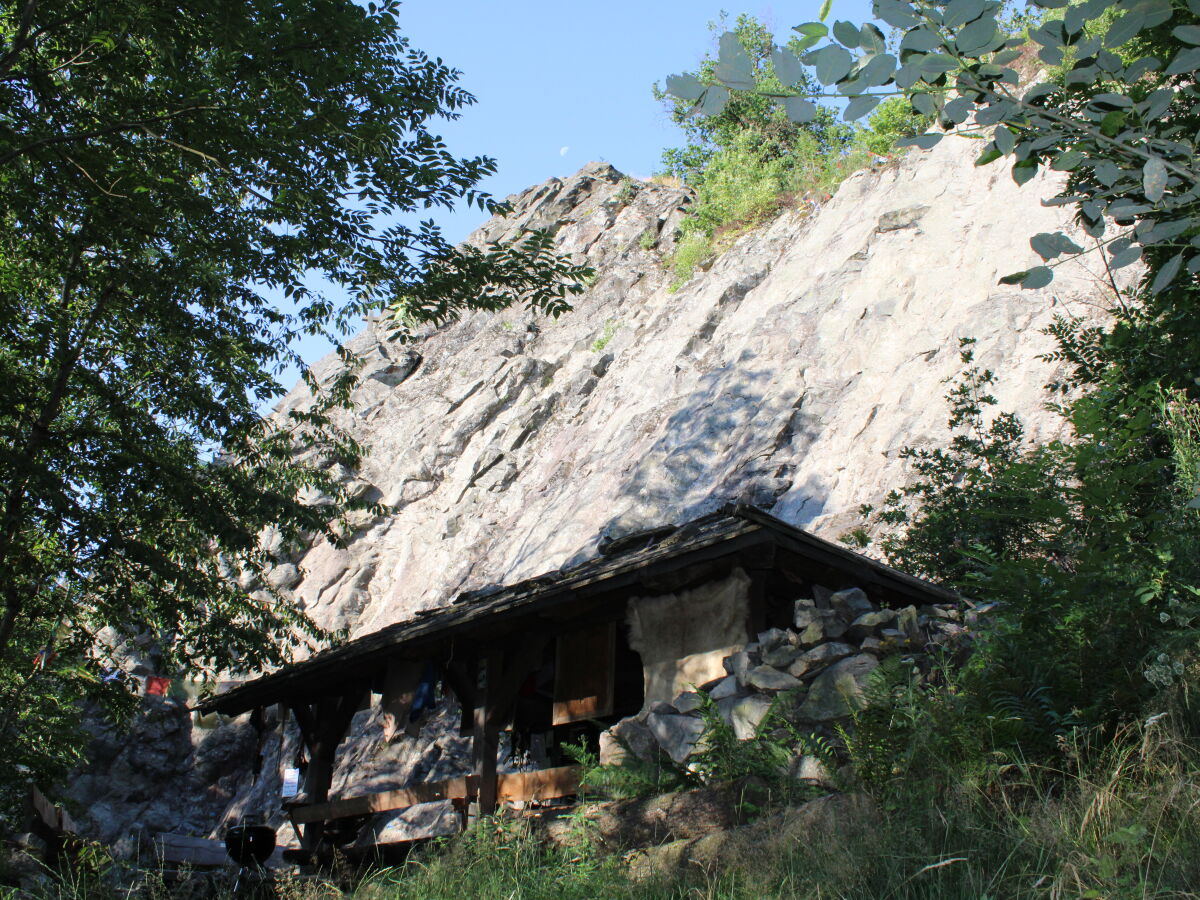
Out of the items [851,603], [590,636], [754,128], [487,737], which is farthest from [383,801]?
[754,128]

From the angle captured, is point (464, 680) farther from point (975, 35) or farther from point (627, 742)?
point (975, 35)

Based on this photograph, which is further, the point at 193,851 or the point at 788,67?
the point at 193,851

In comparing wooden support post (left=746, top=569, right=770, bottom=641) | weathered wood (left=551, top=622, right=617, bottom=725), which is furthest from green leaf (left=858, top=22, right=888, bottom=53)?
weathered wood (left=551, top=622, right=617, bottom=725)

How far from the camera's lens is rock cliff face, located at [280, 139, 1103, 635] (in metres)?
16.4

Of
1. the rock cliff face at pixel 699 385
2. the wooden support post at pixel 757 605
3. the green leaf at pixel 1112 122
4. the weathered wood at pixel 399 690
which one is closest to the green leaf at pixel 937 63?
the green leaf at pixel 1112 122

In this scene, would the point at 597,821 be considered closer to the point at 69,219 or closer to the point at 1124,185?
the point at 1124,185

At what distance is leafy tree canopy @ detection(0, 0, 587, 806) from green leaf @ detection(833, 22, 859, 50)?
6351mm

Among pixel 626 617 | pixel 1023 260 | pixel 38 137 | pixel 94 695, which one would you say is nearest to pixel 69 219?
pixel 38 137

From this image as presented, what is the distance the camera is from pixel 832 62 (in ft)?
9.23

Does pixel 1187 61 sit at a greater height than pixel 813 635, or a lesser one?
greater

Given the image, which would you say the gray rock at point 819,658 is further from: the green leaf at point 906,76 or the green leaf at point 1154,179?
the green leaf at point 906,76

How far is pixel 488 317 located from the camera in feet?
109

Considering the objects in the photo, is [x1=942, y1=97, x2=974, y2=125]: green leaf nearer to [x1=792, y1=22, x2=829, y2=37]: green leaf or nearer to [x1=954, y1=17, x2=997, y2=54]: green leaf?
[x1=954, y1=17, x2=997, y2=54]: green leaf

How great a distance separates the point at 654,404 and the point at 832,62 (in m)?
19.4
